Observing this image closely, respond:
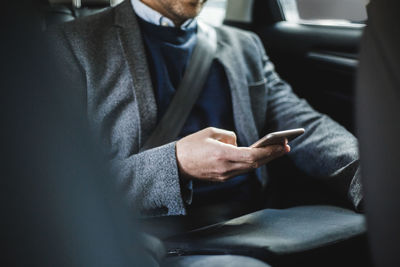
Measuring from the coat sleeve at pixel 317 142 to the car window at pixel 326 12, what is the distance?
0.31 m

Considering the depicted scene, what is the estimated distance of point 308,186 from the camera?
1268mm

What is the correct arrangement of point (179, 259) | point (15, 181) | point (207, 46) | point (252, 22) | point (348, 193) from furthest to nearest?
1. point (252, 22)
2. point (207, 46)
3. point (348, 193)
4. point (179, 259)
5. point (15, 181)

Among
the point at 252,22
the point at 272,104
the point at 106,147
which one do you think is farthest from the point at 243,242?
the point at 252,22

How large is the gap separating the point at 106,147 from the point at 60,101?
2.39ft

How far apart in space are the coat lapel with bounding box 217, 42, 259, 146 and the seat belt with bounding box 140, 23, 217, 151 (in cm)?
7

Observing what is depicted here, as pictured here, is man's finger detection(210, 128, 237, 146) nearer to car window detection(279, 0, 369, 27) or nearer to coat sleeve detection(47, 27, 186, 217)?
coat sleeve detection(47, 27, 186, 217)

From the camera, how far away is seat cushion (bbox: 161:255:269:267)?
780 millimetres

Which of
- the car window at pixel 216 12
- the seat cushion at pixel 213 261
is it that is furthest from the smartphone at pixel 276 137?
the car window at pixel 216 12

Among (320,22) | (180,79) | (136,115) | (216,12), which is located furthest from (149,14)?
(216,12)

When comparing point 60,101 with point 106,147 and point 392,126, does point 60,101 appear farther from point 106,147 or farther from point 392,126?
point 106,147

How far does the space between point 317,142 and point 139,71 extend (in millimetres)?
503

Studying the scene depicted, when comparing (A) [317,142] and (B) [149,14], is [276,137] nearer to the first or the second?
(A) [317,142]

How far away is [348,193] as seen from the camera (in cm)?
105

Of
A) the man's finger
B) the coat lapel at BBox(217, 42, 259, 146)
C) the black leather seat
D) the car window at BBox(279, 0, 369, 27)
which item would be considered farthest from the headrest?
the black leather seat
